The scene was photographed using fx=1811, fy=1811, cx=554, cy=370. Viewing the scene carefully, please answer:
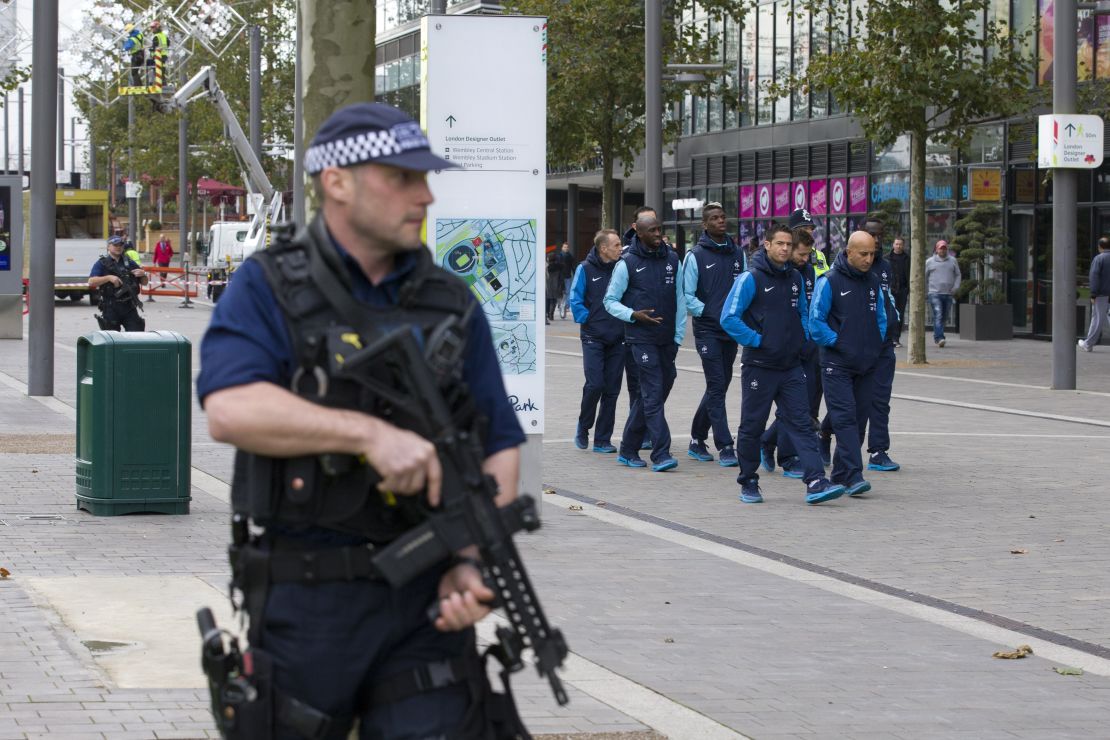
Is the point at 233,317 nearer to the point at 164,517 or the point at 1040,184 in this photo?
the point at 164,517

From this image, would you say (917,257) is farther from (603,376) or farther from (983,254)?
(603,376)

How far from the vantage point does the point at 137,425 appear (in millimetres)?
10500

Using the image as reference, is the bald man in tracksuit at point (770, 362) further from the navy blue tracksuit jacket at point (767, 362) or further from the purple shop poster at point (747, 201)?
the purple shop poster at point (747, 201)

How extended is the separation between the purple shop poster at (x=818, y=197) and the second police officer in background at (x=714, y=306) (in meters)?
24.9

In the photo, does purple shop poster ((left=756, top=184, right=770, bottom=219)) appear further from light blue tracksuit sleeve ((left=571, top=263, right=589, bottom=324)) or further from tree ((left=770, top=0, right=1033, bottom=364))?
light blue tracksuit sleeve ((left=571, top=263, right=589, bottom=324))

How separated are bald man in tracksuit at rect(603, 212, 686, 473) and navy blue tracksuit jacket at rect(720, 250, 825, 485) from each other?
1.60 m

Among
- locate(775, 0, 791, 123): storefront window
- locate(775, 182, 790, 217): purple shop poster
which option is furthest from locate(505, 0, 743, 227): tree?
locate(775, 0, 791, 123): storefront window

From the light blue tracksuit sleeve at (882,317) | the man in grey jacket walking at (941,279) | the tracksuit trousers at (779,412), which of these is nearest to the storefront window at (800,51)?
the man in grey jacket walking at (941,279)

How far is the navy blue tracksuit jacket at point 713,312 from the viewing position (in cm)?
1355

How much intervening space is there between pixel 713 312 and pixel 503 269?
333 centimetres

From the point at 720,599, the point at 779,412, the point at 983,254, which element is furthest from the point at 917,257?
the point at 720,599

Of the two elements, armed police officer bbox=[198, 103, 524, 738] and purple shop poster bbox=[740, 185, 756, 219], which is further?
purple shop poster bbox=[740, 185, 756, 219]

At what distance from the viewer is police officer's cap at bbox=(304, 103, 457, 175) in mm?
3420

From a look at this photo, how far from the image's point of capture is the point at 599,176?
175ft
